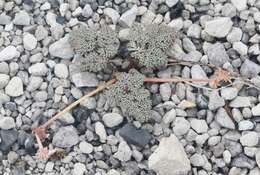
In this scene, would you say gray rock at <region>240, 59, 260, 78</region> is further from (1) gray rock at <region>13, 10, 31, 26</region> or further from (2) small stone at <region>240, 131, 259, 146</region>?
(1) gray rock at <region>13, 10, 31, 26</region>

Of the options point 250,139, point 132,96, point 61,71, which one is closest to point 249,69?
point 250,139

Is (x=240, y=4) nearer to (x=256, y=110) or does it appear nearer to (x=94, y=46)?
(x=256, y=110)

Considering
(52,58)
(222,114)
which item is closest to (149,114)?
(222,114)

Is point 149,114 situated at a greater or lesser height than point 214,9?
lesser

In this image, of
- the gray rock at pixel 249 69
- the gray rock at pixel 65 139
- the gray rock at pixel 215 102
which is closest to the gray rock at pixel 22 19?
the gray rock at pixel 65 139

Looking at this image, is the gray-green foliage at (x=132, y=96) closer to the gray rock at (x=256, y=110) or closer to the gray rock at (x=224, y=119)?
the gray rock at (x=224, y=119)

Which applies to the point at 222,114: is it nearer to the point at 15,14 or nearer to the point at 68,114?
the point at 68,114
